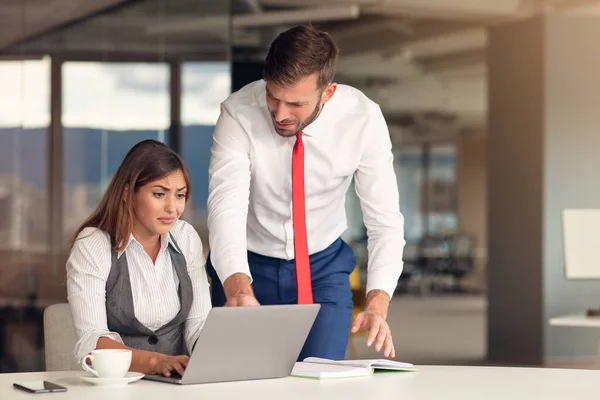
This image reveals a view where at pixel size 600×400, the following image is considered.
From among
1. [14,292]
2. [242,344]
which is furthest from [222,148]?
[14,292]

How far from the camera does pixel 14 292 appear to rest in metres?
6.37

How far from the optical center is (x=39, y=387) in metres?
1.99

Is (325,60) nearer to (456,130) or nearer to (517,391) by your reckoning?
(517,391)

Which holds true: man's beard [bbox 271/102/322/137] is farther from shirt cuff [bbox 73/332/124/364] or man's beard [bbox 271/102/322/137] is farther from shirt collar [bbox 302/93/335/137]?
shirt cuff [bbox 73/332/124/364]

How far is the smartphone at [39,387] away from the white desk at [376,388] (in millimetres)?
16

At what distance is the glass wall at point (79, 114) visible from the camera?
20.8 ft

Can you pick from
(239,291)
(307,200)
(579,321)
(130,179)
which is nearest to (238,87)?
(579,321)

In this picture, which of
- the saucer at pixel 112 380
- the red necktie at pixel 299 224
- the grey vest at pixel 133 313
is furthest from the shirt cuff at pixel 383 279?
the saucer at pixel 112 380

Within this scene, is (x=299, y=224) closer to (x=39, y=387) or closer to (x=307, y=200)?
(x=307, y=200)

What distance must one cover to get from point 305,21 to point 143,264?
698cm

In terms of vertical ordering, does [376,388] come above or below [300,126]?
below

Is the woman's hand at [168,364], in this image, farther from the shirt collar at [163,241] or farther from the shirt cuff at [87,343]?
the shirt collar at [163,241]

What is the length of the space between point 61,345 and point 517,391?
4.15ft

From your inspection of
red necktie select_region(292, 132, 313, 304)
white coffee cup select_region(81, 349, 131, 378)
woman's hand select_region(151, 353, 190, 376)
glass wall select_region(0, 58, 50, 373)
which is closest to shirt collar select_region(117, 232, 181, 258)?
red necktie select_region(292, 132, 313, 304)
